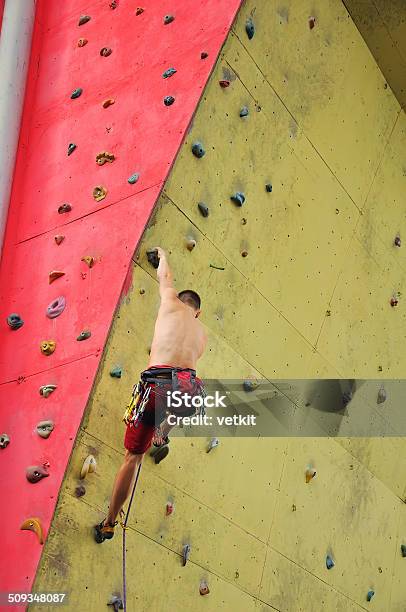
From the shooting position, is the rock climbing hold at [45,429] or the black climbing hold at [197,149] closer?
the rock climbing hold at [45,429]

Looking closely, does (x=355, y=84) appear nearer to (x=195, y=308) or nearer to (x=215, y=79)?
(x=215, y=79)

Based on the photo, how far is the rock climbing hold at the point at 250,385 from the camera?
6004 millimetres

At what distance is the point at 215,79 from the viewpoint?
5840 millimetres

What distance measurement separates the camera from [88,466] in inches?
200

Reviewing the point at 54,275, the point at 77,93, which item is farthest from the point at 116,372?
the point at 77,93

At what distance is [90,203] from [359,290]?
6.92 feet

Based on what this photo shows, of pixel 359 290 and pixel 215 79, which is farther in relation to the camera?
pixel 359 290

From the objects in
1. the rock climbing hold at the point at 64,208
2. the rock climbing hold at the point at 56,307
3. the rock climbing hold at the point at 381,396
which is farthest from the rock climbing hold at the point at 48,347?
the rock climbing hold at the point at 381,396

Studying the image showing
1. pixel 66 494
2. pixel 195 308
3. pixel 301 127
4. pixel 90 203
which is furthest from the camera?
pixel 301 127

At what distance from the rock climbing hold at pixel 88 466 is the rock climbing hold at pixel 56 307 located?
79cm

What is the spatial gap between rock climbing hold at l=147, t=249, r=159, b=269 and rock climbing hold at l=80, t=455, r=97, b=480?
0.98m

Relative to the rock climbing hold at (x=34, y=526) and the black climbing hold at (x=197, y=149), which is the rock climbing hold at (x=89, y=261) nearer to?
the black climbing hold at (x=197, y=149)

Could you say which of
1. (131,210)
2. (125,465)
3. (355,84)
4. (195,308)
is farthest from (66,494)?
(355,84)

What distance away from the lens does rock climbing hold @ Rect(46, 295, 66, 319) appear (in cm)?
555
